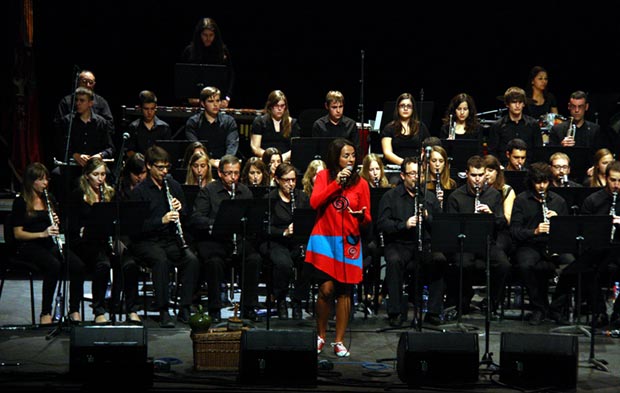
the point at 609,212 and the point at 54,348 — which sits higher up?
the point at 609,212

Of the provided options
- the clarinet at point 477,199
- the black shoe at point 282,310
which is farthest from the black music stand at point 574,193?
the black shoe at point 282,310

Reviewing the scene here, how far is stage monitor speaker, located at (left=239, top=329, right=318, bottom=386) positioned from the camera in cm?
647

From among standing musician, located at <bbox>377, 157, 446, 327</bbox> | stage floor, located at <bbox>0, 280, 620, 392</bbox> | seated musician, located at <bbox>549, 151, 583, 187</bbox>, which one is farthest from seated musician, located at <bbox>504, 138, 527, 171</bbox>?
stage floor, located at <bbox>0, 280, 620, 392</bbox>

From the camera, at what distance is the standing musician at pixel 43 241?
852 centimetres

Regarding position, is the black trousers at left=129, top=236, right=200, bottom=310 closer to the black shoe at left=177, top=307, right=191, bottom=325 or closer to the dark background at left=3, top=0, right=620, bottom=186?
the black shoe at left=177, top=307, right=191, bottom=325

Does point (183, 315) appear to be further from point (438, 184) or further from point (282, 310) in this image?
point (438, 184)

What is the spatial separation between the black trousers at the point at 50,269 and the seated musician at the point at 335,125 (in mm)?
3252

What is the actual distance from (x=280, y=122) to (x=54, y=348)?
4034 mm

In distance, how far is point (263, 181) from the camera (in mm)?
9781

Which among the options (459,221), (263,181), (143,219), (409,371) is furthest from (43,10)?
(409,371)

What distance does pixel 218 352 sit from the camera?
7.03 m

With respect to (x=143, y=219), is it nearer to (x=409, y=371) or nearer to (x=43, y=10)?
(x=409, y=371)

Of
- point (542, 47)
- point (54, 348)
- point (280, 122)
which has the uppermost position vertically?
point (542, 47)

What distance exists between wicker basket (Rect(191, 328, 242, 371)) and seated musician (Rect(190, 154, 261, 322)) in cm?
166
